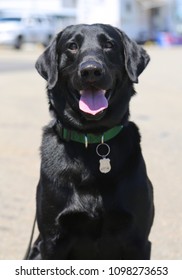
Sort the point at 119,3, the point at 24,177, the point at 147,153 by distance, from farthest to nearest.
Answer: the point at 119,3
the point at 147,153
the point at 24,177

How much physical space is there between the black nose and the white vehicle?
2759cm

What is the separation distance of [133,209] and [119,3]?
4216 cm

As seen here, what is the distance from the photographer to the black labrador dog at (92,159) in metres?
3.43

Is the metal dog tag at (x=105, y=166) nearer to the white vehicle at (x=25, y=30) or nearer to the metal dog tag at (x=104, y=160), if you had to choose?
the metal dog tag at (x=104, y=160)

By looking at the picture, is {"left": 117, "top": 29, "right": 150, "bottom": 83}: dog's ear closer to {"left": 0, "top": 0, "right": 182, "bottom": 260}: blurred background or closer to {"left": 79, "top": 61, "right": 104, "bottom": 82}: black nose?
{"left": 79, "top": 61, "right": 104, "bottom": 82}: black nose

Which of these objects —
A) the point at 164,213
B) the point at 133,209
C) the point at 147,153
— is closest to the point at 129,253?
the point at 133,209

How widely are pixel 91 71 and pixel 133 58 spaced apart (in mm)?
472

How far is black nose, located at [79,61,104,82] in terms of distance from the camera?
326 cm

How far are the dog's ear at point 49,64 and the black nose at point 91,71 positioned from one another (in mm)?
258

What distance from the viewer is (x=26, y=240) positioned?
4.68 m

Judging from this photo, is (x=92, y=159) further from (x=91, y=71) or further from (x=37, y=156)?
(x=37, y=156)

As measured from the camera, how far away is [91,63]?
10.8 ft

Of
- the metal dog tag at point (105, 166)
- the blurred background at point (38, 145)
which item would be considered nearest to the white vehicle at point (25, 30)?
the blurred background at point (38, 145)

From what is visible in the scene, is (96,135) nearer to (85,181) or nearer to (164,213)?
(85,181)
